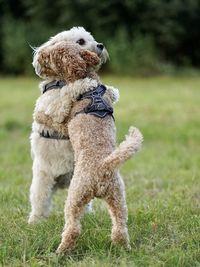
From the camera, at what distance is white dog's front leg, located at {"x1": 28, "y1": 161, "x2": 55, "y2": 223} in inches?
199

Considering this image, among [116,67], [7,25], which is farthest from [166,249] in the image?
[7,25]

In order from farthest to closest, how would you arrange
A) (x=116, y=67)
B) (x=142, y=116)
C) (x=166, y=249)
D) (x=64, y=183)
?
(x=116, y=67) → (x=142, y=116) → (x=64, y=183) → (x=166, y=249)

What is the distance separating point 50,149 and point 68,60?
0.93 meters

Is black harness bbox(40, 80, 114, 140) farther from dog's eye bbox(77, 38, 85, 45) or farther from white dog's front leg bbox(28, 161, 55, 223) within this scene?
white dog's front leg bbox(28, 161, 55, 223)

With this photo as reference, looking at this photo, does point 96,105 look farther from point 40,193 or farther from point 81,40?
point 40,193

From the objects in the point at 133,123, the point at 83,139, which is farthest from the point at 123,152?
the point at 133,123

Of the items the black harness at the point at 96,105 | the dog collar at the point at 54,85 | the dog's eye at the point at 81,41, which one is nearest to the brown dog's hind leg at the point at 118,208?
the black harness at the point at 96,105

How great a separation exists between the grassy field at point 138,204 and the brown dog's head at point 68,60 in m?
1.15

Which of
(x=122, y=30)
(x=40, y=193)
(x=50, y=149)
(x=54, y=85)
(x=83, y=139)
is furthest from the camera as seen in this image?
(x=122, y=30)

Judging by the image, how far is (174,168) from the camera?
8156 millimetres

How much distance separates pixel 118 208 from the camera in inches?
159

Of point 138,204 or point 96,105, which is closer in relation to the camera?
point 96,105

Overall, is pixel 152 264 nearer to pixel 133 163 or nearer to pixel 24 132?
pixel 133 163

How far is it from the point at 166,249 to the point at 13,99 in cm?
1225
